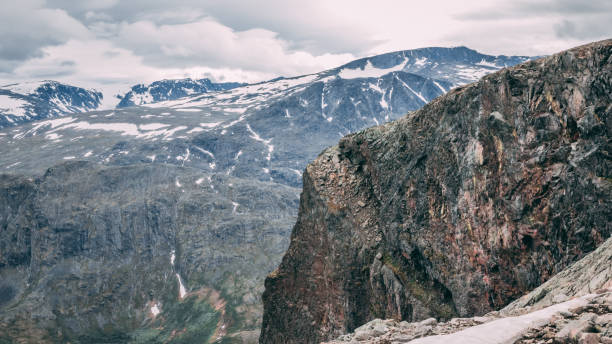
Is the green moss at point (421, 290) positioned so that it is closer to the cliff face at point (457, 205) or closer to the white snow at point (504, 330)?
the cliff face at point (457, 205)

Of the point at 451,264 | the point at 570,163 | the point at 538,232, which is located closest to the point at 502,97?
the point at 570,163

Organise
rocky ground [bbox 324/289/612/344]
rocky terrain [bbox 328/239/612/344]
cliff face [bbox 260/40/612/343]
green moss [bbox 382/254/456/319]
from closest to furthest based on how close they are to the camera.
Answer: rocky ground [bbox 324/289/612/344] → rocky terrain [bbox 328/239/612/344] → cliff face [bbox 260/40/612/343] → green moss [bbox 382/254/456/319]

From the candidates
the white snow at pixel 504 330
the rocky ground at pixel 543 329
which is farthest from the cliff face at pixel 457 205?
the white snow at pixel 504 330

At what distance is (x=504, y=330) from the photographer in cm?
2283

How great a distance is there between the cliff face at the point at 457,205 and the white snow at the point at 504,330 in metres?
20.9

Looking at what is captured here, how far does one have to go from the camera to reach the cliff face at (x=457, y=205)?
42.1m

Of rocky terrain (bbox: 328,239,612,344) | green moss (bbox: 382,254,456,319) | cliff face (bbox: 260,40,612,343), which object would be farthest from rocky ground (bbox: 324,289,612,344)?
green moss (bbox: 382,254,456,319)

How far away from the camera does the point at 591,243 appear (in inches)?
1572

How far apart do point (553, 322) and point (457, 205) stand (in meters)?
32.3

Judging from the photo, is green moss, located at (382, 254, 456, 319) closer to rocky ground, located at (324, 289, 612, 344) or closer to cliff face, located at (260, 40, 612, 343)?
cliff face, located at (260, 40, 612, 343)

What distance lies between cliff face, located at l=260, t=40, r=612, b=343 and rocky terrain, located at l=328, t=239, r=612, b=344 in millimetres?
11156

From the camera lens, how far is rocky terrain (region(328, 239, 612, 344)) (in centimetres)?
1948

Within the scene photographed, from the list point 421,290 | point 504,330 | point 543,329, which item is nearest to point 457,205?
point 421,290

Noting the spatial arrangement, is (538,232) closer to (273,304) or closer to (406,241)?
(406,241)
